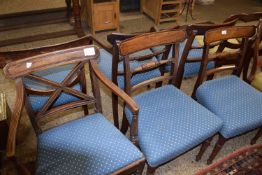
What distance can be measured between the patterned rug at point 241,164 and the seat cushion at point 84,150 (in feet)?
2.13

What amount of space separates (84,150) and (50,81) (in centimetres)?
38

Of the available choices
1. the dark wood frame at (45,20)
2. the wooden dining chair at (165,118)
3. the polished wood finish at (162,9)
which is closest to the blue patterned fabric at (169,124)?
the wooden dining chair at (165,118)

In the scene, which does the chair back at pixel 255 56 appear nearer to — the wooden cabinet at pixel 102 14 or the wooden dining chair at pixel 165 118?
the wooden dining chair at pixel 165 118

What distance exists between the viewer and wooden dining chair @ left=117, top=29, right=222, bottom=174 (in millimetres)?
1163

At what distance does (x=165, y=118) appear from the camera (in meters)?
1.29

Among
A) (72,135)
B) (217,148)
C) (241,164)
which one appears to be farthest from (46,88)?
(241,164)

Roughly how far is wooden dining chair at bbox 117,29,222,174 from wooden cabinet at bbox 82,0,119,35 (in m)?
1.70

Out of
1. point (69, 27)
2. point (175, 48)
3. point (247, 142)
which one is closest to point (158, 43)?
point (175, 48)

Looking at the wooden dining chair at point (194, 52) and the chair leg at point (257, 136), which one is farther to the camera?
the chair leg at point (257, 136)

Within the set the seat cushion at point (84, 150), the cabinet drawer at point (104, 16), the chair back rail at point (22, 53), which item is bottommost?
the seat cushion at point (84, 150)

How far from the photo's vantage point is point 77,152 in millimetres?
1061

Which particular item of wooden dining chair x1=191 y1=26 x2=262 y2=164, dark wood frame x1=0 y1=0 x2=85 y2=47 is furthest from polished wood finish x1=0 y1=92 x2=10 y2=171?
dark wood frame x1=0 y1=0 x2=85 y2=47

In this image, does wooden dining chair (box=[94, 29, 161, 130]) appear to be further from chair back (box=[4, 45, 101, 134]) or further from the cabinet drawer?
the cabinet drawer

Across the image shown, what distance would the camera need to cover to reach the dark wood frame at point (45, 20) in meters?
2.83
